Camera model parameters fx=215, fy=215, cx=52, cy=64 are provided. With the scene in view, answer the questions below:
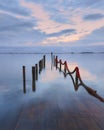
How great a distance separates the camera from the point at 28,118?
9.50 meters

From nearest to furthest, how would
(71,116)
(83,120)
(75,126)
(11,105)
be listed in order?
(75,126)
(83,120)
(71,116)
(11,105)

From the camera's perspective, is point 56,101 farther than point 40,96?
No

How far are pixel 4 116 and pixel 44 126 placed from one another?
2.50 m

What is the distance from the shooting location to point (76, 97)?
46.3 feet

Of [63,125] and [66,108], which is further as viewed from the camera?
[66,108]

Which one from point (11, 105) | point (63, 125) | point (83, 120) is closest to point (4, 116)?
point (11, 105)

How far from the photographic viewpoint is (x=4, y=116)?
33.2 ft

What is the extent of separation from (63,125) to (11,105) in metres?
4.77

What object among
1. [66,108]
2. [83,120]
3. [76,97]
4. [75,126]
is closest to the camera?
[75,126]

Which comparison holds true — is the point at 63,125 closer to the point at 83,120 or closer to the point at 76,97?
the point at 83,120

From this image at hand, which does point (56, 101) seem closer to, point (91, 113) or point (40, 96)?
point (40, 96)

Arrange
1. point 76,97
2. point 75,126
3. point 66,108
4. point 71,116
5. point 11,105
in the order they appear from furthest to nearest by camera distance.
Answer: point 76,97, point 11,105, point 66,108, point 71,116, point 75,126

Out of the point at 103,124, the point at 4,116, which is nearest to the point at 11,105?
the point at 4,116

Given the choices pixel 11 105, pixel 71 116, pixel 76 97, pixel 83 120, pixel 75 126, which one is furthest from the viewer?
pixel 76 97
